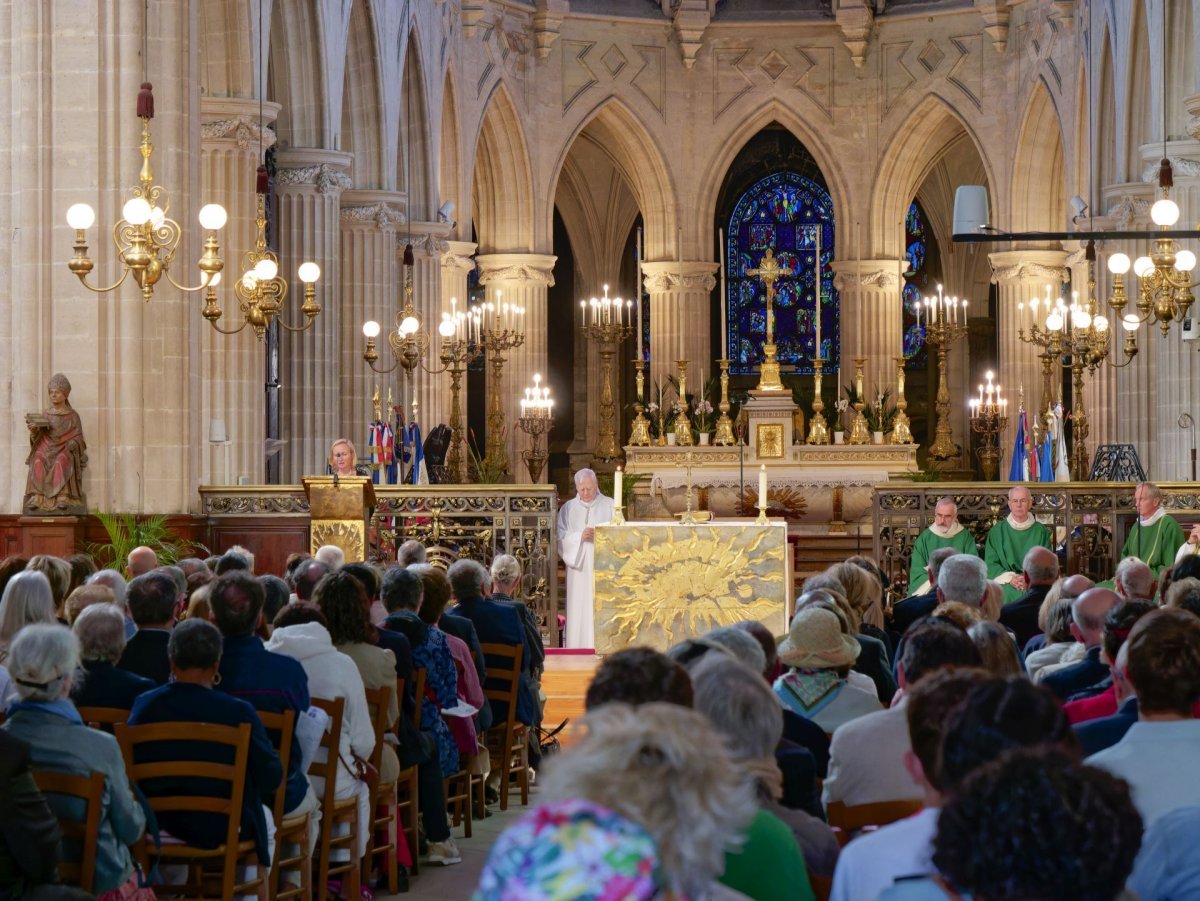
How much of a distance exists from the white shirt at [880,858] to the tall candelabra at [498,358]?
19579 mm

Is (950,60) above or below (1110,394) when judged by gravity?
above

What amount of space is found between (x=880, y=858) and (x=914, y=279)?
3123cm

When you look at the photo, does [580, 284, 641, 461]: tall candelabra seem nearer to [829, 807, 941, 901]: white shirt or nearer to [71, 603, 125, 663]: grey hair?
[71, 603, 125, 663]: grey hair

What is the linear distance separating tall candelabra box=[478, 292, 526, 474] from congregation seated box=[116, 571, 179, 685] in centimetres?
1625

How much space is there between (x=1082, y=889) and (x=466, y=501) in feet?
39.6

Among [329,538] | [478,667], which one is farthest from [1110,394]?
[478,667]

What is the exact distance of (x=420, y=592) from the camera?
25.1ft

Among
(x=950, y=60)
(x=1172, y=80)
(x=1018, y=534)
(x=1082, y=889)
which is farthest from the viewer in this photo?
(x=950, y=60)

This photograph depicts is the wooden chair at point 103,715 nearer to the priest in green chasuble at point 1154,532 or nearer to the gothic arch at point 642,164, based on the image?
the priest in green chasuble at point 1154,532

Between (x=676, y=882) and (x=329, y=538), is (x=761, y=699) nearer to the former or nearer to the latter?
(x=676, y=882)

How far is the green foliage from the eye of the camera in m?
12.6

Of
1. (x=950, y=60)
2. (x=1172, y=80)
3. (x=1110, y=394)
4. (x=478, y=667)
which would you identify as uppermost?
(x=950, y=60)

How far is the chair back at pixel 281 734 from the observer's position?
5734mm

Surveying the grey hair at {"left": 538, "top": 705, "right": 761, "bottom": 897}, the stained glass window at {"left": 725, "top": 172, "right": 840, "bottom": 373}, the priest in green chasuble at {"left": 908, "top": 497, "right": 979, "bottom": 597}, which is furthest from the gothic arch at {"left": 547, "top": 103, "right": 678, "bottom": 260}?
the grey hair at {"left": 538, "top": 705, "right": 761, "bottom": 897}
